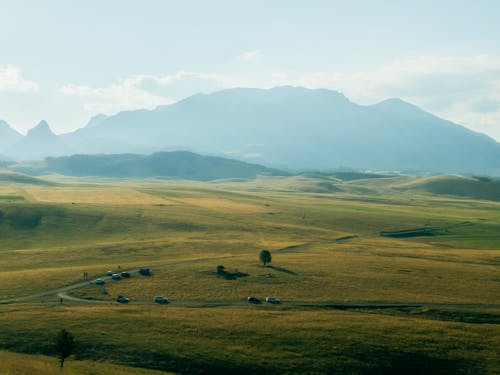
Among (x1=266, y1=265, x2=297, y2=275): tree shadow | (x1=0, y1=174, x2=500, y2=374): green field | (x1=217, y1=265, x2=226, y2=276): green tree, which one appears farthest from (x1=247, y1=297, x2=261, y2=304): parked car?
(x1=266, y1=265, x2=297, y2=275): tree shadow

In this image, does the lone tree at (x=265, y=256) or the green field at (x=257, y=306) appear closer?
the green field at (x=257, y=306)

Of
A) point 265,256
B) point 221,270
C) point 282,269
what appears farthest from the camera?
point 265,256

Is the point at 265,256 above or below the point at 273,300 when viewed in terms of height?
above

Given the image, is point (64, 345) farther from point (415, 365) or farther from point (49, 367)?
point (415, 365)

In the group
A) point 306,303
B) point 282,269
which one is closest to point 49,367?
point 306,303

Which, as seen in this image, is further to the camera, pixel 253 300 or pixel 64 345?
pixel 253 300

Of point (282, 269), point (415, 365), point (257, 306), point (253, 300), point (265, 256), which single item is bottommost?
point (415, 365)

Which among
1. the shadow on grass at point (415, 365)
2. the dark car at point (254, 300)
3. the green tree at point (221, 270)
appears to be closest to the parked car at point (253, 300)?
the dark car at point (254, 300)

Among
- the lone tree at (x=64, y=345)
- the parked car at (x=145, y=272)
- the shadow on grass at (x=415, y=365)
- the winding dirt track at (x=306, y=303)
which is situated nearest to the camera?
the lone tree at (x=64, y=345)

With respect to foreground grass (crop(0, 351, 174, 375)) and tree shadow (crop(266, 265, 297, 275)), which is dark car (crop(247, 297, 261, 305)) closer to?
tree shadow (crop(266, 265, 297, 275))

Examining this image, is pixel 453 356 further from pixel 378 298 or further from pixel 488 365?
pixel 378 298

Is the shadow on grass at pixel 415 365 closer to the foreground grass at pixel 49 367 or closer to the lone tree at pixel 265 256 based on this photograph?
the foreground grass at pixel 49 367

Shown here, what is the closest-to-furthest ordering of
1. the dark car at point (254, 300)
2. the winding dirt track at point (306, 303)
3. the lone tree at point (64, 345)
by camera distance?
the lone tree at point (64, 345)
the winding dirt track at point (306, 303)
the dark car at point (254, 300)

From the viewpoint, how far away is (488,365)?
6962 cm
